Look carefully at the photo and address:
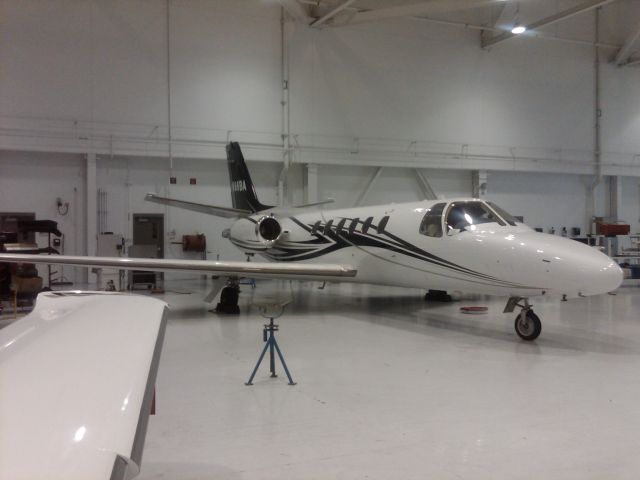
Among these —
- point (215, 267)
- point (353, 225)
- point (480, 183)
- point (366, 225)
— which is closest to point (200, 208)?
point (215, 267)

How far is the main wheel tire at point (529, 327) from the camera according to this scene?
690 centimetres

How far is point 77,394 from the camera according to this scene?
1.46m

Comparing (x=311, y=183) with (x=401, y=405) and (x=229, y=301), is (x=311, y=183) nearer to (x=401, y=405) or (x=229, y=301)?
(x=229, y=301)

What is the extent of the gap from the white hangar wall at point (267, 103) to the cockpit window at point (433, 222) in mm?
9792

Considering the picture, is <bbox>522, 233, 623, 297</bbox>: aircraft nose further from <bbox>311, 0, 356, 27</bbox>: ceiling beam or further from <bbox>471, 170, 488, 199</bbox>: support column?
<bbox>471, 170, 488, 199</bbox>: support column

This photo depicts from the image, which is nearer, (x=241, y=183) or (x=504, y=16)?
(x=241, y=183)

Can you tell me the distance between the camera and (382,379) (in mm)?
5188

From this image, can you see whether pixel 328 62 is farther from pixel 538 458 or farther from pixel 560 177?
pixel 538 458

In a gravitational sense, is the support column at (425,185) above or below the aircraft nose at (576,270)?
above

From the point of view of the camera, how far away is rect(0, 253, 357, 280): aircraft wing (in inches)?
328

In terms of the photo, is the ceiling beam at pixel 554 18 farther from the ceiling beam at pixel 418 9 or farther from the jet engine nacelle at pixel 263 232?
the jet engine nacelle at pixel 263 232

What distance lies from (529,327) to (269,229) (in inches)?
258

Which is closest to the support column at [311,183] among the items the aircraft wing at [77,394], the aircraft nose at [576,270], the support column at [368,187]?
the support column at [368,187]

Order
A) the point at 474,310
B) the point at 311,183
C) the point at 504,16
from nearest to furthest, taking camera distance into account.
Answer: the point at 474,310 → the point at 311,183 → the point at 504,16
